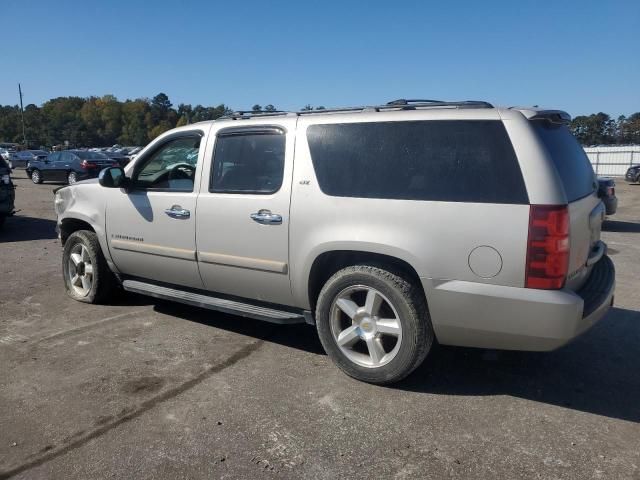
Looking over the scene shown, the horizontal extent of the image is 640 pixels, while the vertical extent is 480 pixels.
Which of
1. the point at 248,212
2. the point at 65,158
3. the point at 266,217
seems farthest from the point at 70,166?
the point at 266,217

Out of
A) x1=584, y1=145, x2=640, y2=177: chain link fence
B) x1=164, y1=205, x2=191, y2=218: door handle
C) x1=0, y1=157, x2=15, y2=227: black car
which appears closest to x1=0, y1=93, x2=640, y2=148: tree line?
x1=584, y1=145, x2=640, y2=177: chain link fence

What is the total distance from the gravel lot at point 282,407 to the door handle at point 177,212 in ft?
3.47

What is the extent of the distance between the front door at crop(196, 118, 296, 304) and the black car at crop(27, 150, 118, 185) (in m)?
19.3

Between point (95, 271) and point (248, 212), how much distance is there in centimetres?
224

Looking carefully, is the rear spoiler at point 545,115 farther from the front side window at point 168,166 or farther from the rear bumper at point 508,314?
the front side window at point 168,166

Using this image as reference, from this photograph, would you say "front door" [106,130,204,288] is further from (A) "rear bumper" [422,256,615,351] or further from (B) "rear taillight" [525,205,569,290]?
(B) "rear taillight" [525,205,569,290]

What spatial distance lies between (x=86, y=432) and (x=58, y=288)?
3758 mm

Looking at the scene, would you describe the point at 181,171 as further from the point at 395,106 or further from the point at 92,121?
the point at 92,121

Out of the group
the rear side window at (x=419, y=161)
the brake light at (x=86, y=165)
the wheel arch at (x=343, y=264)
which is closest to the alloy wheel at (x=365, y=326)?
the wheel arch at (x=343, y=264)

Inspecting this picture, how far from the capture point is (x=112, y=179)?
5.09 metres

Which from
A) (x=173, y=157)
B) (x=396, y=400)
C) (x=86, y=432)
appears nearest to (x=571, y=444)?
(x=396, y=400)

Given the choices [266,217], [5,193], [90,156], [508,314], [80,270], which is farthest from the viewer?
[90,156]

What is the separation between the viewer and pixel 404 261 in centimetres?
357

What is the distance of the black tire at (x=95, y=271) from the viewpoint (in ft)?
18.2
